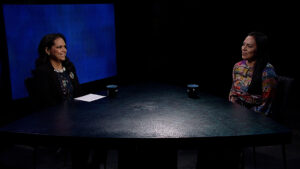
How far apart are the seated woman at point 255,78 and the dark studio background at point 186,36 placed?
1.93 m

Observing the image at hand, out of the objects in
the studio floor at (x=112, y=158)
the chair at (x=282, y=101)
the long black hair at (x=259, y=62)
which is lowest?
the studio floor at (x=112, y=158)

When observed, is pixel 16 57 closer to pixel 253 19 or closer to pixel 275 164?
pixel 275 164

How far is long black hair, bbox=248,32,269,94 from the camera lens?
118 inches

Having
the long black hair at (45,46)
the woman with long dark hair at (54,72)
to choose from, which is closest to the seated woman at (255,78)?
the woman with long dark hair at (54,72)

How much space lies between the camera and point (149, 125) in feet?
6.73

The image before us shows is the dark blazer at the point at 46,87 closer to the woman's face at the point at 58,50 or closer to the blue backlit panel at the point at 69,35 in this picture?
the woman's face at the point at 58,50

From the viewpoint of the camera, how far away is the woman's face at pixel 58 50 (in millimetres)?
3129

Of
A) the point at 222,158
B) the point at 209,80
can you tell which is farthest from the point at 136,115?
the point at 209,80

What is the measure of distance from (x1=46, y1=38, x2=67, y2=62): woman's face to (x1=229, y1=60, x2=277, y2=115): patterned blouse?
5.67 ft

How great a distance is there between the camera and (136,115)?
2283 mm

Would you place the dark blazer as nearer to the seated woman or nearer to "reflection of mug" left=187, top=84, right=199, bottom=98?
"reflection of mug" left=187, top=84, right=199, bottom=98

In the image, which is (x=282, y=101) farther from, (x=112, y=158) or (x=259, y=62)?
(x=112, y=158)

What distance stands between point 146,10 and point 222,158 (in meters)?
3.25

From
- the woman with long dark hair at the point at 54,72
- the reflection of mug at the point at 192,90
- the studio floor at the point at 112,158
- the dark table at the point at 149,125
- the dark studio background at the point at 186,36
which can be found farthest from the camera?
the dark studio background at the point at 186,36
